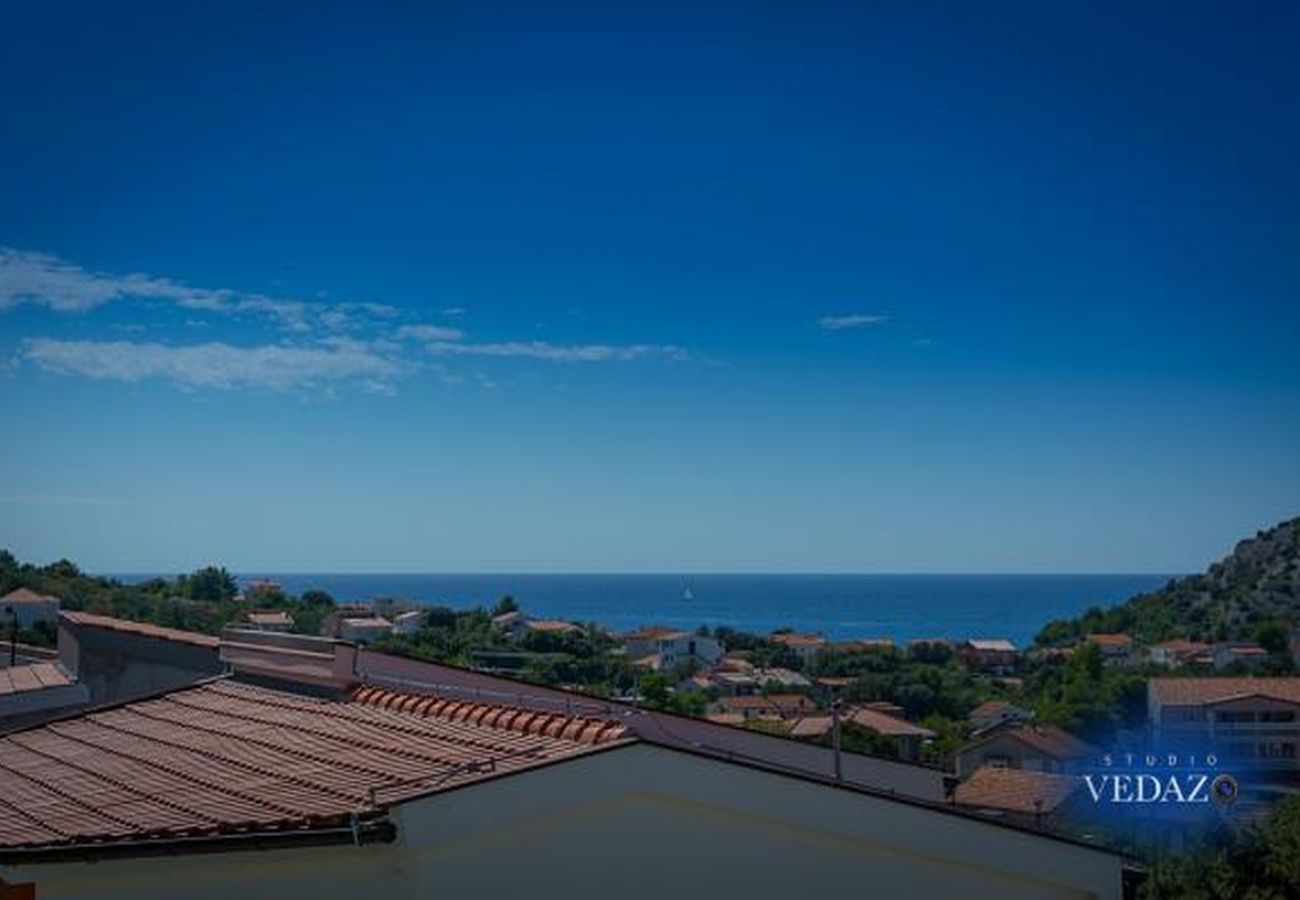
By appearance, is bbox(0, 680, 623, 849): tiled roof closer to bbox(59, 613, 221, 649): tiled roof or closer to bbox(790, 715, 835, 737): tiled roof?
bbox(59, 613, 221, 649): tiled roof

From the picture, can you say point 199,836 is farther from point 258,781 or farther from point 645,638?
point 645,638

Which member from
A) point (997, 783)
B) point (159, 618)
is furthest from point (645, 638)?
point (997, 783)

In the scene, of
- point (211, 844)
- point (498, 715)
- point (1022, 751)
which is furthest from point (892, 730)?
point (211, 844)

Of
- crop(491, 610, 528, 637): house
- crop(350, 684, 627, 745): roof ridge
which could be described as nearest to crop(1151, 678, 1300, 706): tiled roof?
crop(491, 610, 528, 637): house

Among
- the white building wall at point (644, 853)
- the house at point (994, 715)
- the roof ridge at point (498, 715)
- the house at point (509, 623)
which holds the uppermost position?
the roof ridge at point (498, 715)

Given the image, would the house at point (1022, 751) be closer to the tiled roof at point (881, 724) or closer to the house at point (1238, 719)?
the tiled roof at point (881, 724)

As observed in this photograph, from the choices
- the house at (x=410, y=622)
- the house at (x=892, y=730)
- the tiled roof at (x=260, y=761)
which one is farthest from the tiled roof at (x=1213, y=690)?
the tiled roof at (x=260, y=761)
